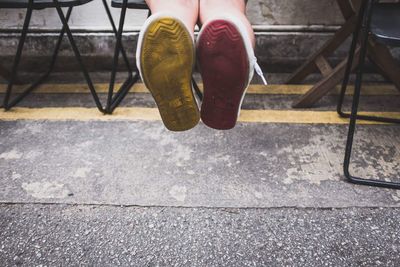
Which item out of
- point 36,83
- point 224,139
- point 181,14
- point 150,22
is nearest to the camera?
point 150,22

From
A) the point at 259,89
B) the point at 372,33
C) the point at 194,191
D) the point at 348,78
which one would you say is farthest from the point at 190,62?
the point at 259,89

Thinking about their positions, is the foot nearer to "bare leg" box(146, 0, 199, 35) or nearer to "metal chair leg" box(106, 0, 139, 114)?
"bare leg" box(146, 0, 199, 35)

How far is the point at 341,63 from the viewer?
2359 millimetres

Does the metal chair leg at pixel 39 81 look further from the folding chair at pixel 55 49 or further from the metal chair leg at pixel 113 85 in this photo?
the metal chair leg at pixel 113 85

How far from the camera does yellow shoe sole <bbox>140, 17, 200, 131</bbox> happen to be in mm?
1308

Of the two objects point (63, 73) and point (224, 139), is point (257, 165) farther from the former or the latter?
point (63, 73)

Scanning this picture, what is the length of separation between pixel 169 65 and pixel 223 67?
188 mm

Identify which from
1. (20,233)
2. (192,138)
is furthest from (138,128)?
(20,233)

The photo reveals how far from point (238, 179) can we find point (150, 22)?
0.91 meters

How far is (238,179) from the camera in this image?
6.23 ft

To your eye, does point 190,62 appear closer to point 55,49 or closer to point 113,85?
point 113,85

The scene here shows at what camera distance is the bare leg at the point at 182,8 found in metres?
1.43

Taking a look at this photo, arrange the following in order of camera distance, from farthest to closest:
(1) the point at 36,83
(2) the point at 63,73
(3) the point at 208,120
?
(2) the point at 63,73 → (1) the point at 36,83 → (3) the point at 208,120

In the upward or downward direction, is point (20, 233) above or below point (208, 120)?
below
